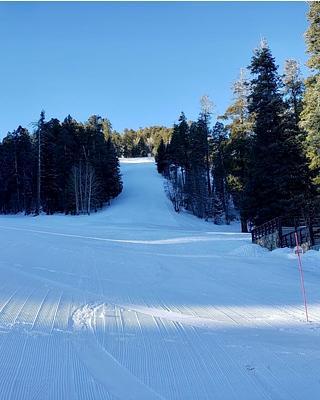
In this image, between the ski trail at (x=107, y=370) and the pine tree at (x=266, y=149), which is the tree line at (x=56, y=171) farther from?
the ski trail at (x=107, y=370)

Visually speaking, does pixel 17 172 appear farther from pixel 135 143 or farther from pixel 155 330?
pixel 135 143

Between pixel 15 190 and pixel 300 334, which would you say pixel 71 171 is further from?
pixel 300 334

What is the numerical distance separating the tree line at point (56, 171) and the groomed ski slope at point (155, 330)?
3592 cm

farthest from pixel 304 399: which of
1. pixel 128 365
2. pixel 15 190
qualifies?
pixel 15 190

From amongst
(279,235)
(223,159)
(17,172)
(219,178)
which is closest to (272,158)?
(279,235)

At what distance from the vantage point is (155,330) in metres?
6.44

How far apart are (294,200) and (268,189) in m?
2.08

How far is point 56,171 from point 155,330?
4827 centimetres

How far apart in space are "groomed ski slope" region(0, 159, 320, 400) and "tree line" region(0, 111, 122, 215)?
118 feet

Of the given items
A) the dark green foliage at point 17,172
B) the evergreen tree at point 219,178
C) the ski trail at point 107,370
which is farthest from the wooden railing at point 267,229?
the dark green foliage at point 17,172

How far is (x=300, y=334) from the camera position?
248 inches

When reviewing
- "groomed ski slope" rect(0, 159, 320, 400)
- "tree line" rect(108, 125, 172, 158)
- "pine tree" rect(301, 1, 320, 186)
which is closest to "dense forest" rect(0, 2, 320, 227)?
"pine tree" rect(301, 1, 320, 186)

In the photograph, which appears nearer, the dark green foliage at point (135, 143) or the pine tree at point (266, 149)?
the pine tree at point (266, 149)

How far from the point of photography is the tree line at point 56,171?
4934cm
